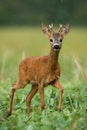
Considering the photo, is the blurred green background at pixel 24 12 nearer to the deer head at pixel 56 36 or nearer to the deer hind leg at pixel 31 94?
the deer hind leg at pixel 31 94

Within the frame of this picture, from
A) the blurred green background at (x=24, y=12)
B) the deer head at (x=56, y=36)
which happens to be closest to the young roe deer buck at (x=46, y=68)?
the deer head at (x=56, y=36)

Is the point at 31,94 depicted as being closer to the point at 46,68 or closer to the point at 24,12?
the point at 46,68

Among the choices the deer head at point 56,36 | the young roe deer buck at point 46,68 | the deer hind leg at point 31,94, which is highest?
the deer head at point 56,36

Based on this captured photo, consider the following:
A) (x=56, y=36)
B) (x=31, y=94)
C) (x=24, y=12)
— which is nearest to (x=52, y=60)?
(x=56, y=36)

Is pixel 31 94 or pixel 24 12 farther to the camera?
pixel 24 12

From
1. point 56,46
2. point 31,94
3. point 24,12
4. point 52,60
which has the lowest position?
point 31,94

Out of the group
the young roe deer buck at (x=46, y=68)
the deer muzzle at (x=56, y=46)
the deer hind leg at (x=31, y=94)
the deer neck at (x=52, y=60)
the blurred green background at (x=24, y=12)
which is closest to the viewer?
the deer muzzle at (x=56, y=46)

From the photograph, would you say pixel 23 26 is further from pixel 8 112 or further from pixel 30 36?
pixel 8 112

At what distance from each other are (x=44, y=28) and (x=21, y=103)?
1.64 metres

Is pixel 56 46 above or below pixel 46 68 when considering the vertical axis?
above

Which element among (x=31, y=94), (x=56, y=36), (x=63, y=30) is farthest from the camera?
(x=31, y=94)

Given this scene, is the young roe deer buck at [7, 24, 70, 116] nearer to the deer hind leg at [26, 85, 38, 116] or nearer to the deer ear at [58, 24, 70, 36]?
the deer ear at [58, 24, 70, 36]

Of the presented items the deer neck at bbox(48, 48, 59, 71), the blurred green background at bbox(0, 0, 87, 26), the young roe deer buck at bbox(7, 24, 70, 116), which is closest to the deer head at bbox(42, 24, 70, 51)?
the young roe deer buck at bbox(7, 24, 70, 116)

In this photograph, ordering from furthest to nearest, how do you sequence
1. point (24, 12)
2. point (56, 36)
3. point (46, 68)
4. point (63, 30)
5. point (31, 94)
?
point (24, 12)
point (31, 94)
point (46, 68)
point (63, 30)
point (56, 36)
